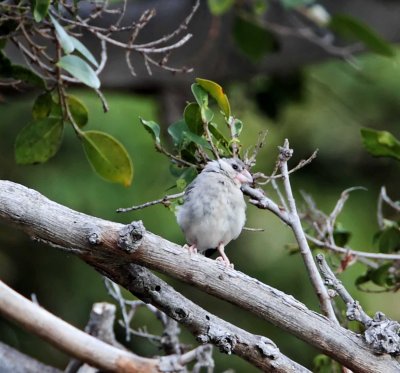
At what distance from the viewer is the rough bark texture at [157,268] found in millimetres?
1927

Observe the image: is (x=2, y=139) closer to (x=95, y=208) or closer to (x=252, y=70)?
(x=95, y=208)

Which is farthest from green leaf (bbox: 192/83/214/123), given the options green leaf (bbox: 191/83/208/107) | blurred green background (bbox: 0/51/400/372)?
blurred green background (bbox: 0/51/400/372)

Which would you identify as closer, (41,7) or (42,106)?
(41,7)

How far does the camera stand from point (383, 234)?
281cm

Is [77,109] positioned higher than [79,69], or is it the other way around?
[79,69]

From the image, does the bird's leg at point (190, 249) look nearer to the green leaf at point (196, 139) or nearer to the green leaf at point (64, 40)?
the green leaf at point (196, 139)

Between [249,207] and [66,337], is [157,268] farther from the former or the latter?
[249,207]

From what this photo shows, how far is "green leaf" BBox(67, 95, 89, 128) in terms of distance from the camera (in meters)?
2.60

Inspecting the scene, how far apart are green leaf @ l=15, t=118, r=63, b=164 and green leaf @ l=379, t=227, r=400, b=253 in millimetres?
962

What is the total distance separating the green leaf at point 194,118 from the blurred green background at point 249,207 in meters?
1.83

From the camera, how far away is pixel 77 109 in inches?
103

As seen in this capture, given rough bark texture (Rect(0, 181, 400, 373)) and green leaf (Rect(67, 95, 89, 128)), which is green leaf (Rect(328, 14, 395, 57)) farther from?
rough bark texture (Rect(0, 181, 400, 373))

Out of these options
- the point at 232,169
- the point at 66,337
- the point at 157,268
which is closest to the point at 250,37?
the point at 232,169

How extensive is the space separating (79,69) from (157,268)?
61 cm
